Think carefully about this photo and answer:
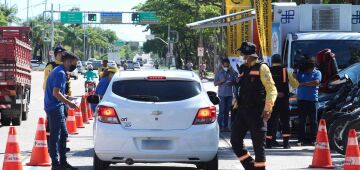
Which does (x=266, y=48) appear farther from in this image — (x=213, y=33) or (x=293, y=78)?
(x=213, y=33)

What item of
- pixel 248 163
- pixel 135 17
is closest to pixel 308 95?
pixel 248 163

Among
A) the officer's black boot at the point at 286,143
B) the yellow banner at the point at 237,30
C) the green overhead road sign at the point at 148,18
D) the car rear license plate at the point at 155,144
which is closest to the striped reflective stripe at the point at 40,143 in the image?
the car rear license plate at the point at 155,144

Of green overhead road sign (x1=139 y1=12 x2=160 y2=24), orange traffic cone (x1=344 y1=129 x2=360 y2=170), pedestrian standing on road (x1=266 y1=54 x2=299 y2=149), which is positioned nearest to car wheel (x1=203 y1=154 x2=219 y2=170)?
orange traffic cone (x1=344 y1=129 x2=360 y2=170)

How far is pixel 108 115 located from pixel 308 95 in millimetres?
5916

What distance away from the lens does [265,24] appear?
67.3 ft

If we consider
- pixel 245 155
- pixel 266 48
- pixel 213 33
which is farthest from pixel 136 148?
pixel 213 33

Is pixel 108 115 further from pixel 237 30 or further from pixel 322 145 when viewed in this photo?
pixel 237 30

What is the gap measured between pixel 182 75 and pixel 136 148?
1297mm

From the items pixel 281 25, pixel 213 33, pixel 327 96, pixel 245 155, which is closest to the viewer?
pixel 245 155

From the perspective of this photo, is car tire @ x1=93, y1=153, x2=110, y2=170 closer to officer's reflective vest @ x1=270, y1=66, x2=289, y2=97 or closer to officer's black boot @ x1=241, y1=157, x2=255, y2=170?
officer's black boot @ x1=241, y1=157, x2=255, y2=170

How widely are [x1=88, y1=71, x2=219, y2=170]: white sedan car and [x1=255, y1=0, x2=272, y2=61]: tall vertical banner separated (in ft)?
29.8

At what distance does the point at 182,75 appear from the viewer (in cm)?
1145

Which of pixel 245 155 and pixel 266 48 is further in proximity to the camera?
pixel 266 48

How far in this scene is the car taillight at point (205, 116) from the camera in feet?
36.1
